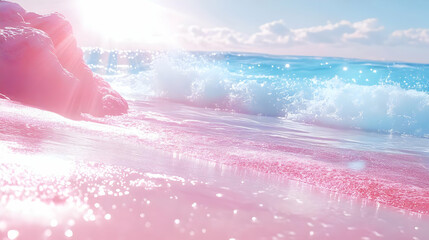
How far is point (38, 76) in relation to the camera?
5398mm

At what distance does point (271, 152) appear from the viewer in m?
4.71

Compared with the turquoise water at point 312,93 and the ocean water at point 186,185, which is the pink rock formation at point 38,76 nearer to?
the ocean water at point 186,185

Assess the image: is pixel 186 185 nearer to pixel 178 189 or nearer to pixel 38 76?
Answer: pixel 178 189

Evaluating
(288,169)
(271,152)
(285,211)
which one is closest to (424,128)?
(271,152)

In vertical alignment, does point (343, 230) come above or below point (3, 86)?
below

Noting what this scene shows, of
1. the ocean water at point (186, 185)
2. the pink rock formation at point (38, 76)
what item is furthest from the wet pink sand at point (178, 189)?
the pink rock formation at point (38, 76)

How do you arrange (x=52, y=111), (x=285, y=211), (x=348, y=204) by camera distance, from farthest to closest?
(x=52, y=111)
(x=348, y=204)
(x=285, y=211)

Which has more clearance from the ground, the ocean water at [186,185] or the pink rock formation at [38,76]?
the pink rock formation at [38,76]

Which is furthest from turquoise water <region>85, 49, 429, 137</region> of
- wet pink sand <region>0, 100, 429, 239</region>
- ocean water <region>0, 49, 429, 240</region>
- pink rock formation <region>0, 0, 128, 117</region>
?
wet pink sand <region>0, 100, 429, 239</region>

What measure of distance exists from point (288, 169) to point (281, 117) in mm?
8439

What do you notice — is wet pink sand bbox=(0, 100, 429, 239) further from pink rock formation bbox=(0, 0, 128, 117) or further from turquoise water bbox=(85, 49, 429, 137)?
turquoise water bbox=(85, 49, 429, 137)

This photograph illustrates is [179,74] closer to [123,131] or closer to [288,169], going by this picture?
[123,131]

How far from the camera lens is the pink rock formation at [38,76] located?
523 centimetres

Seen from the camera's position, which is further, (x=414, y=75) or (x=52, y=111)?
(x=414, y=75)
